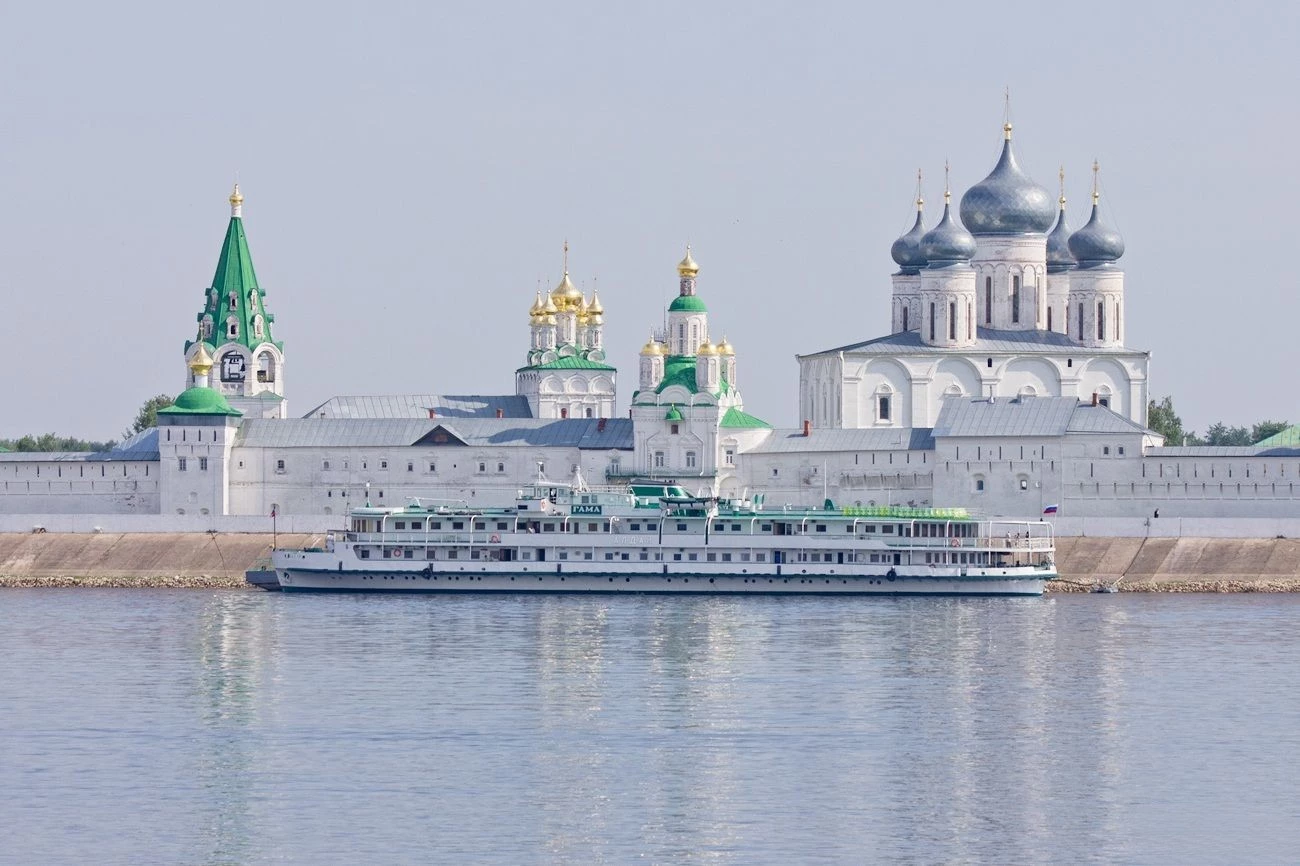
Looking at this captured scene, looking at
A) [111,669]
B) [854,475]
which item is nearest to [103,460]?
[854,475]

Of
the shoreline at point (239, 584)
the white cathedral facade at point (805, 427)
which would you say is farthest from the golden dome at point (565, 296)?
the shoreline at point (239, 584)

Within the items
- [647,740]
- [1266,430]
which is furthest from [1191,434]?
[647,740]

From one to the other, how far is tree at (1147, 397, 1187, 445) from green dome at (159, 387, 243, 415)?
3311 centimetres

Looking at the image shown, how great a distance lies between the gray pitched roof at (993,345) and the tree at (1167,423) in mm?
12026

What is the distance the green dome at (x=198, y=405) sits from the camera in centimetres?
8181

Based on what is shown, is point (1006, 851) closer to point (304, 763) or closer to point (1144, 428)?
point (304, 763)

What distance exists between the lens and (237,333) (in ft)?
292

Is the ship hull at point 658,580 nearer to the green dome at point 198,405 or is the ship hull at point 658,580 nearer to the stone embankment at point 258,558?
the stone embankment at point 258,558

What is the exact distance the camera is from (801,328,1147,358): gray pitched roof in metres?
86.7

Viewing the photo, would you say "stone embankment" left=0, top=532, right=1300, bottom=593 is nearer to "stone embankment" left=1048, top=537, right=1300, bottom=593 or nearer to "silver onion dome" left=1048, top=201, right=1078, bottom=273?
"stone embankment" left=1048, top=537, right=1300, bottom=593

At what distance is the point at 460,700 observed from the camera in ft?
143

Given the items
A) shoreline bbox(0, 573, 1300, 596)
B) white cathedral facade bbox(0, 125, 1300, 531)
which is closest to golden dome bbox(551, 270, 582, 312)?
white cathedral facade bbox(0, 125, 1300, 531)

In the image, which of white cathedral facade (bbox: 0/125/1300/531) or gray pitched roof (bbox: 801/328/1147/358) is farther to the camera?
gray pitched roof (bbox: 801/328/1147/358)

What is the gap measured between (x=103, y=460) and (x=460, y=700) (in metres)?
40.9
